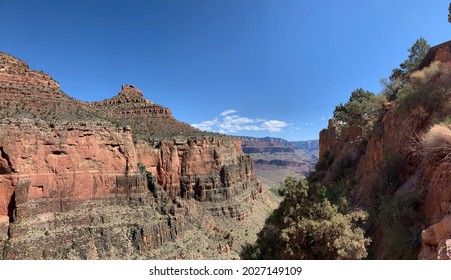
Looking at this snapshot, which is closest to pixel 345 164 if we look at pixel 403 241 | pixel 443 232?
pixel 403 241

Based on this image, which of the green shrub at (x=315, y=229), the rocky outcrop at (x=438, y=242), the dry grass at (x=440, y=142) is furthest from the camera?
the green shrub at (x=315, y=229)

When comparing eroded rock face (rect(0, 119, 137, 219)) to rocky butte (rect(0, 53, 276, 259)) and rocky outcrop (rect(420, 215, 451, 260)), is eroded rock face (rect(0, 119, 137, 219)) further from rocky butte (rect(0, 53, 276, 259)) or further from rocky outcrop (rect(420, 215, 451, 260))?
rocky outcrop (rect(420, 215, 451, 260))

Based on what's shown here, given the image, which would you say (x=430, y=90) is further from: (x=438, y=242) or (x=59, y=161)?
(x=59, y=161)

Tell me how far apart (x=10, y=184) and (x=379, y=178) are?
30125mm

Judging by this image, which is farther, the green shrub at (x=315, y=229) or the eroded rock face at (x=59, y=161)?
the eroded rock face at (x=59, y=161)

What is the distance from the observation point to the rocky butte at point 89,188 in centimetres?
2569

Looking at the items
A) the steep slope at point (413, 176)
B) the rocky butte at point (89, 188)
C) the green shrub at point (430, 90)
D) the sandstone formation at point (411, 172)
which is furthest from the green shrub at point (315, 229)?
the rocky butte at point (89, 188)

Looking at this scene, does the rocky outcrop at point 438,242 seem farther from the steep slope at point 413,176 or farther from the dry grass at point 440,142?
the dry grass at point 440,142

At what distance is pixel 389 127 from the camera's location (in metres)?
14.8

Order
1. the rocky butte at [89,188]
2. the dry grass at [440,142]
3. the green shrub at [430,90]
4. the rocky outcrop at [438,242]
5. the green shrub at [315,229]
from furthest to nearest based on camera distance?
the rocky butte at [89,188]
the green shrub at [430,90]
the green shrub at [315,229]
the dry grass at [440,142]
the rocky outcrop at [438,242]

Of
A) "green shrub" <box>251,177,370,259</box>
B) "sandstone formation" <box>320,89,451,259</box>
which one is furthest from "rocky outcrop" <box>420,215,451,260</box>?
"green shrub" <box>251,177,370,259</box>

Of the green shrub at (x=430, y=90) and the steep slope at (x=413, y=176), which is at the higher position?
the green shrub at (x=430, y=90)

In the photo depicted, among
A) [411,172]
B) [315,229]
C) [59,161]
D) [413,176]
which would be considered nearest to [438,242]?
[315,229]

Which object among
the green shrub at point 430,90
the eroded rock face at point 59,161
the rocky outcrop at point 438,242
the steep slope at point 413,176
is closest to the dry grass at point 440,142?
the steep slope at point 413,176
